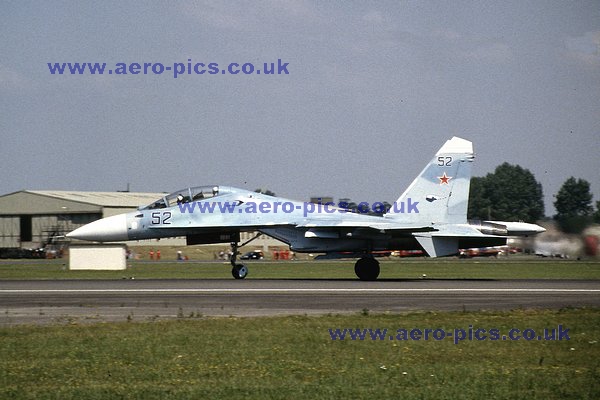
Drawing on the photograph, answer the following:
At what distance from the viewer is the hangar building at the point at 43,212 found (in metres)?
73.9

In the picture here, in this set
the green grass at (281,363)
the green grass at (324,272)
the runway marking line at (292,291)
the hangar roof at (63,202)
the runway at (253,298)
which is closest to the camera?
the green grass at (281,363)

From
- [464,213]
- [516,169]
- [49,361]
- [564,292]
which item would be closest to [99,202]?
[516,169]

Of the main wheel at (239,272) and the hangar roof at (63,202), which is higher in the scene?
the hangar roof at (63,202)

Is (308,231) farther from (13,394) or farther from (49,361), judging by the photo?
(13,394)

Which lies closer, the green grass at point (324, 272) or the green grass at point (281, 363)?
the green grass at point (281, 363)

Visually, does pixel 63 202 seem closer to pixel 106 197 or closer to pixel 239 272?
pixel 106 197

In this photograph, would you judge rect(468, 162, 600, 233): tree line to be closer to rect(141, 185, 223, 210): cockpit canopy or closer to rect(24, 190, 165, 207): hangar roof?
rect(141, 185, 223, 210): cockpit canopy

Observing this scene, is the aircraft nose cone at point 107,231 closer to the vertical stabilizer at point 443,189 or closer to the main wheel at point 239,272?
the main wheel at point 239,272

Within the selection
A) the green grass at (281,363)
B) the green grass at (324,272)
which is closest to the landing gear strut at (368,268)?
the green grass at (324,272)

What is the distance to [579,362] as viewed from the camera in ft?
34.6

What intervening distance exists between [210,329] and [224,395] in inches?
192

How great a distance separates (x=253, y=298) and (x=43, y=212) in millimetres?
61547

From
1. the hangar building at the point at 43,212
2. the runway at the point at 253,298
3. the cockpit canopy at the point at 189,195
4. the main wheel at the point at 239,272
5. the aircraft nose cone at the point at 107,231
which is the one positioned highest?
the hangar building at the point at 43,212

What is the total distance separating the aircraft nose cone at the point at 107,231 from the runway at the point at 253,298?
277cm
